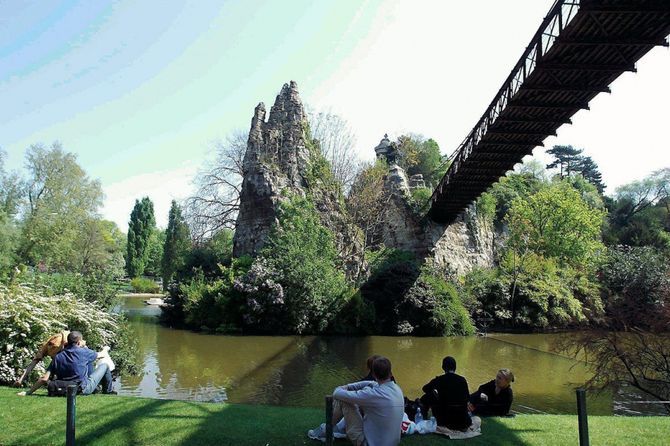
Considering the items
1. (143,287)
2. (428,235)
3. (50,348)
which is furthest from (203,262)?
(143,287)

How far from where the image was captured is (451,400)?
5.77 meters

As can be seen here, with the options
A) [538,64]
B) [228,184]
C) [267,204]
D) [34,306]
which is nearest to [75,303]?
[34,306]

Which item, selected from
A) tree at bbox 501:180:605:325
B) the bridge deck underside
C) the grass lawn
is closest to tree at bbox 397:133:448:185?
tree at bbox 501:180:605:325

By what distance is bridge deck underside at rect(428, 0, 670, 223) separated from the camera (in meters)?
9.11

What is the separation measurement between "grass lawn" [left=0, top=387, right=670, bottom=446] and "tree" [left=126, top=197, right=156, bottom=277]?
61804 mm

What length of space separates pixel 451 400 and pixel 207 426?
3.11 m

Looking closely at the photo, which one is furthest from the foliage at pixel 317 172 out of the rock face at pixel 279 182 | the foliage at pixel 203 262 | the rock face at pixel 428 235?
the foliage at pixel 203 262

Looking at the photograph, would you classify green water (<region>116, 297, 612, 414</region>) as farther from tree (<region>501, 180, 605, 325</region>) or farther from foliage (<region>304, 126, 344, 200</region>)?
foliage (<region>304, 126, 344, 200</region>)

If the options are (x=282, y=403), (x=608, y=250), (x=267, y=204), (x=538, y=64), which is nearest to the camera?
(x=282, y=403)

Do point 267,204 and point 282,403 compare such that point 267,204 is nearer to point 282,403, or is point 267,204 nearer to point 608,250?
point 282,403

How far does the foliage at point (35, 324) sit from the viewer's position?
824cm

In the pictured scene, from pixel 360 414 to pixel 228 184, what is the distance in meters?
27.1

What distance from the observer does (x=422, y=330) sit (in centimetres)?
2341

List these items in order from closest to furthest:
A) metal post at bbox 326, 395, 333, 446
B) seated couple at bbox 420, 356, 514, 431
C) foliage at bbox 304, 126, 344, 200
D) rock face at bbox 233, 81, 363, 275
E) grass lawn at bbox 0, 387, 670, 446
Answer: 1. metal post at bbox 326, 395, 333, 446
2. grass lawn at bbox 0, 387, 670, 446
3. seated couple at bbox 420, 356, 514, 431
4. rock face at bbox 233, 81, 363, 275
5. foliage at bbox 304, 126, 344, 200
